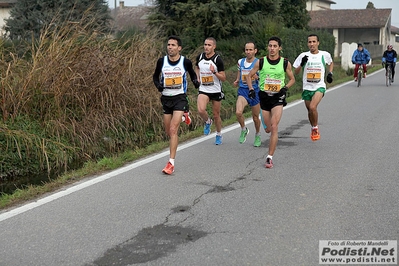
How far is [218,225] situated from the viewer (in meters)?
5.80

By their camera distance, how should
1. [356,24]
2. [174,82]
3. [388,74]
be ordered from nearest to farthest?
[174,82] → [388,74] → [356,24]

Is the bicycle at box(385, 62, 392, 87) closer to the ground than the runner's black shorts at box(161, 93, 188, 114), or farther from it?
closer to the ground

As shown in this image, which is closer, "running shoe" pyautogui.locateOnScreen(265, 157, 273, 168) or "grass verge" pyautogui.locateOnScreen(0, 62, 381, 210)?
"grass verge" pyautogui.locateOnScreen(0, 62, 381, 210)

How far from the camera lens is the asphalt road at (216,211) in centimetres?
506

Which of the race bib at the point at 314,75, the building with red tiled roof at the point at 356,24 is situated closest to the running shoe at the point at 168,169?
the race bib at the point at 314,75

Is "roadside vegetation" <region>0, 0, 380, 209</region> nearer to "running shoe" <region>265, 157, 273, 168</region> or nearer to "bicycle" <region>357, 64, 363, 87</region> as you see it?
"running shoe" <region>265, 157, 273, 168</region>

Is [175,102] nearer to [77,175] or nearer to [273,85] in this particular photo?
[273,85]

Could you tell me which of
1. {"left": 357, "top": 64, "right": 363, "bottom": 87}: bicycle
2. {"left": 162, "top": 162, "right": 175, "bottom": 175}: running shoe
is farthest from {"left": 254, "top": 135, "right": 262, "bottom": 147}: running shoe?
{"left": 357, "top": 64, "right": 363, "bottom": 87}: bicycle

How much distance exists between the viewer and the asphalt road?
16.6 ft

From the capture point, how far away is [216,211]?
630 cm

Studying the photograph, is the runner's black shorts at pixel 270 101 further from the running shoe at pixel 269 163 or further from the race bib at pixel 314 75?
the race bib at pixel 314 75

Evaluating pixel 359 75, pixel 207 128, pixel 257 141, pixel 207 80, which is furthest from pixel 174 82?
pixel 359 75

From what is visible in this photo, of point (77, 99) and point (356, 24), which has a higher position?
point (356, 24)

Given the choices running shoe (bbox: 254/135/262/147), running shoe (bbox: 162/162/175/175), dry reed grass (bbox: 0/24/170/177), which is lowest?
running shoe (bbox: 254/135/262/147)
